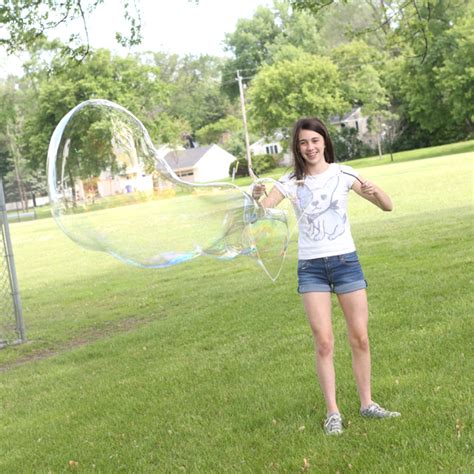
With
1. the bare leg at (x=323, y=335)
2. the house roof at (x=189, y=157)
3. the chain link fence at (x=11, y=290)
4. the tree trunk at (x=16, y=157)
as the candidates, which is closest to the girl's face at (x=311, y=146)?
the bare leg at (x=323, y=335)

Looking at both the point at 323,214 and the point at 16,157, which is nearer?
the point at 323,214

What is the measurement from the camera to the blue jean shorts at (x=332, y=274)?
454 cm

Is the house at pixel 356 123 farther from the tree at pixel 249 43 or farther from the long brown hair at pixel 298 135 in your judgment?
the long brown hair at pixel 298 135

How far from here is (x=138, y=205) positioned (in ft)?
18.7

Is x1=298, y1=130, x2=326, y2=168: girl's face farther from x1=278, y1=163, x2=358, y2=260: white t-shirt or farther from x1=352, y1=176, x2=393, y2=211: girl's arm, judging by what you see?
x1=352, y1=176, x2=393, y2=211: girl's arm

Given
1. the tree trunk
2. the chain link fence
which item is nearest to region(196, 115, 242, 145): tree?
the tree trunk

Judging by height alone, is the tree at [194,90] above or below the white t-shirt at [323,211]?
above

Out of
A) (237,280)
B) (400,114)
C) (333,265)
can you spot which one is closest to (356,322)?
(333,265)

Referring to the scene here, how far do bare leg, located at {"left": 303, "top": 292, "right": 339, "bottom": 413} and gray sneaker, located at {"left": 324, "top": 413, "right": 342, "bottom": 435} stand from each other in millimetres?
37

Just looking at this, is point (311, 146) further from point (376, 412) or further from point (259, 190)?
point (376, 412)

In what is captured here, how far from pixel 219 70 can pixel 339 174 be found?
102643mm

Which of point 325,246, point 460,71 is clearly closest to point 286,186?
point 325,246

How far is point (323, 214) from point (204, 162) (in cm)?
8474

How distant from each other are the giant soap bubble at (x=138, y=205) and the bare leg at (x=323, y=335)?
0.87m
